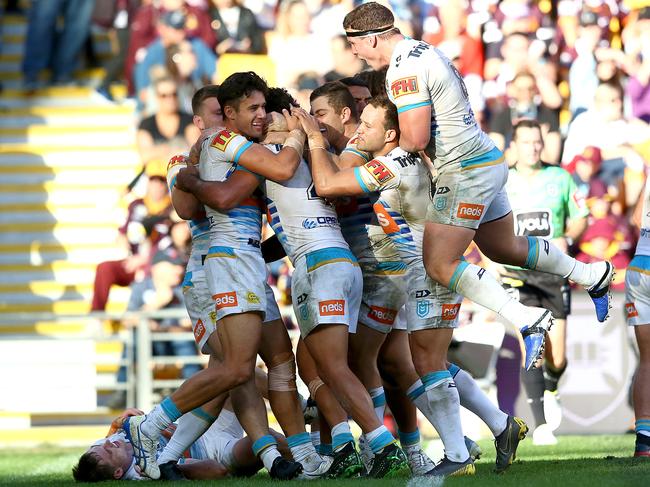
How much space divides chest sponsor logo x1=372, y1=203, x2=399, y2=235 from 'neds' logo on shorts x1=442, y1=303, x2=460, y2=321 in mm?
586

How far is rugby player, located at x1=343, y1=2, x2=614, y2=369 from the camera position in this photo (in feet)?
26.8

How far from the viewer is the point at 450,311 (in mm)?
8398

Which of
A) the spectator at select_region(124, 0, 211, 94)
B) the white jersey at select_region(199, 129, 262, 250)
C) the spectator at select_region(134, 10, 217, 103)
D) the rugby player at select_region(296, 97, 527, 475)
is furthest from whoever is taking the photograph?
the spectator at select_region(124, 0, 211, 94)

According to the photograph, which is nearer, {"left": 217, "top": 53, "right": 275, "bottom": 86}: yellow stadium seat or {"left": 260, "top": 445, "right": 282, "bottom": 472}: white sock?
{"left": 260, "top": 445, "right": 282, "bottom": 472}: white sock

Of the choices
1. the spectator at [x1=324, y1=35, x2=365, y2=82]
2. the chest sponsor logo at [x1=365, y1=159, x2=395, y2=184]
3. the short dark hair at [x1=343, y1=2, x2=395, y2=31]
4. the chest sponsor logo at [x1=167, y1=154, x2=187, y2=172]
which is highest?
the spectator at [x1=324, y1=35, x2=365, y2=82]

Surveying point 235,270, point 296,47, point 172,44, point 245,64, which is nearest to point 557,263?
point 235,270

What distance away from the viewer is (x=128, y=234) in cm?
1498

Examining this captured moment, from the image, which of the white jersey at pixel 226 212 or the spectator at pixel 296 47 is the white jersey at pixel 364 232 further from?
the spectator at pixel 296 47

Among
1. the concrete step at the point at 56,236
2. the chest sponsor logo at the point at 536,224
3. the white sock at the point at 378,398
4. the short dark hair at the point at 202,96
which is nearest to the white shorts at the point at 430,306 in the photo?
the white sock at the point at 378,398

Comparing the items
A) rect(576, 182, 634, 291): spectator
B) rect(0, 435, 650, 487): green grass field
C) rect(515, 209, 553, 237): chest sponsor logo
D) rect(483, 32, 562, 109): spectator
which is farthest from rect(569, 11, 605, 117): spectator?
rect(0, 435, 650, 487): green grass field

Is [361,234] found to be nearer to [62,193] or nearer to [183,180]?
[183,180]

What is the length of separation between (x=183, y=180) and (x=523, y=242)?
2252 mm

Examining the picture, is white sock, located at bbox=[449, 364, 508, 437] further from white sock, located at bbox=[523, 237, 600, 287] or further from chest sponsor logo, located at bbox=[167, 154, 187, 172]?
chest sponsor logo, located at bbox=[167, 154, 187, 172]

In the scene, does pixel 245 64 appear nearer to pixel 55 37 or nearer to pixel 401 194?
pixel 55 37
